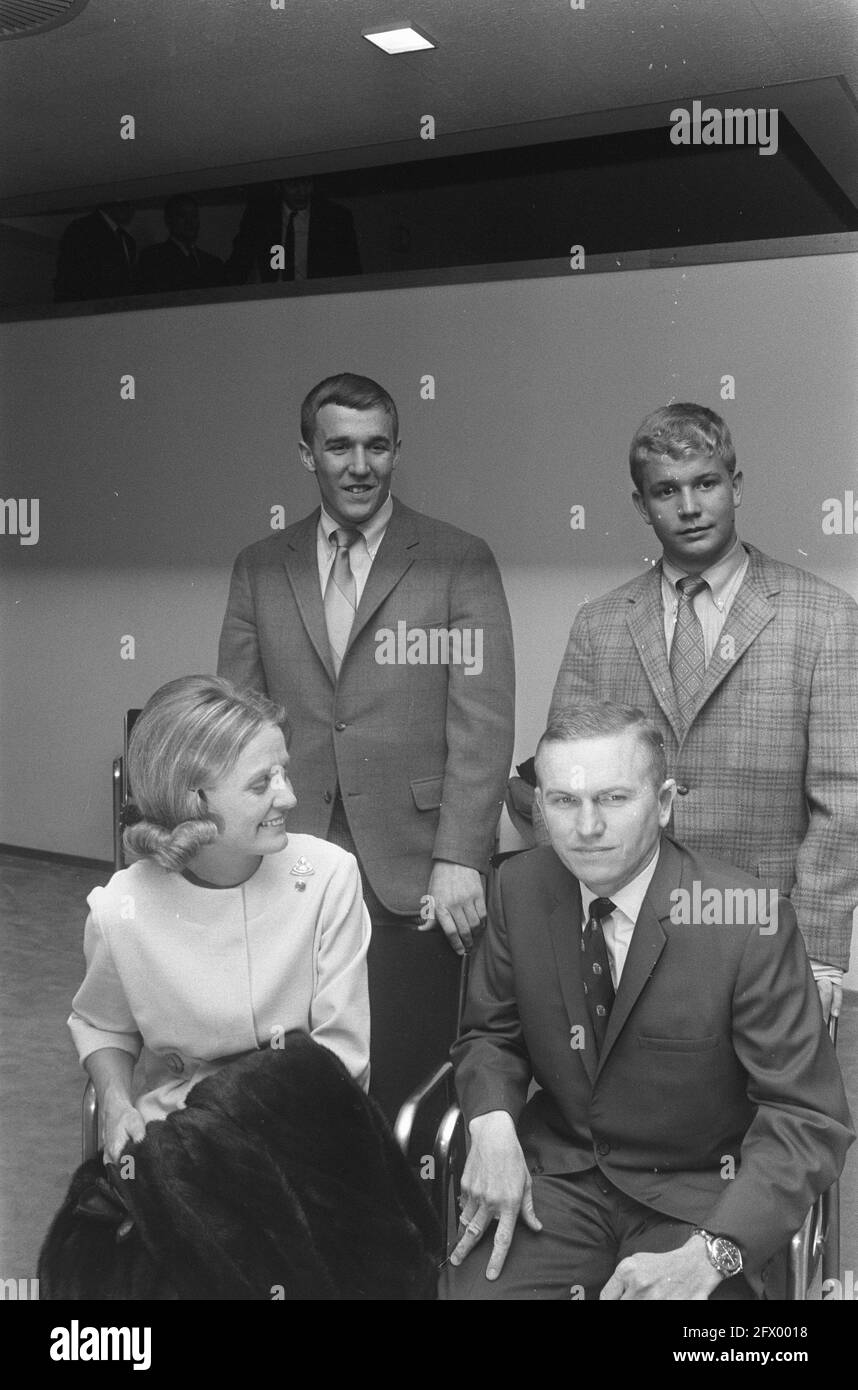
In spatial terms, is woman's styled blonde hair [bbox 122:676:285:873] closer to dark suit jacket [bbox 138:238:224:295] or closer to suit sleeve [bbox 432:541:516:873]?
suit sleeve [bbox 432:541:516:873]

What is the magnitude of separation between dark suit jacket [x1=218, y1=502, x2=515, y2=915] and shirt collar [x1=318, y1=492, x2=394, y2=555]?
2 centimetres

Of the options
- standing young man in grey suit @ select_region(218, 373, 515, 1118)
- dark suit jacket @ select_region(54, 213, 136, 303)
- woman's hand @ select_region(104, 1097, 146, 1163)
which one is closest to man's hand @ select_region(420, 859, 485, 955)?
standing young man in grey suit @ select_region(218, 373, 515, 1118)

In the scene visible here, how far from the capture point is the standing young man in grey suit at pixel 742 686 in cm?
257

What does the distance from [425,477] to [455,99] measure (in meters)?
0.81

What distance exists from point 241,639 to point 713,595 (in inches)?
40.0

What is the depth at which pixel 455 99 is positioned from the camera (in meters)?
2.75

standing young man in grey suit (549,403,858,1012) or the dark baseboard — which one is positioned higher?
standing young man in grey suit (549,403,858,1012)

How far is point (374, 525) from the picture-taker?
2771 mm

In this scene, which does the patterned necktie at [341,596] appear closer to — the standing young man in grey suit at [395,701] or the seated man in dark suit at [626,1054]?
the standing young man in grey suit at [395,701]

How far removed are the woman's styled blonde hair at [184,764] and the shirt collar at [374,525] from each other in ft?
1.48

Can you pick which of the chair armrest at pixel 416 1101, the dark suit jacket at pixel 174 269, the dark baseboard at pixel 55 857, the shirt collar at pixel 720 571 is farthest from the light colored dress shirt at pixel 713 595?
the dark baseboard at pixel 55 857

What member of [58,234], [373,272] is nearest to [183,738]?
[373,272]

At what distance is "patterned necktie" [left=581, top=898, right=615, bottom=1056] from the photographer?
241 centimetres

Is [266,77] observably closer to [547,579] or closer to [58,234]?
[58,234]
